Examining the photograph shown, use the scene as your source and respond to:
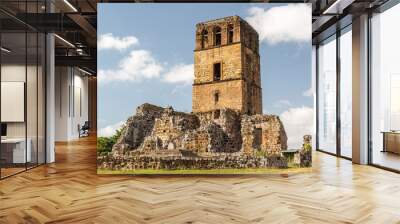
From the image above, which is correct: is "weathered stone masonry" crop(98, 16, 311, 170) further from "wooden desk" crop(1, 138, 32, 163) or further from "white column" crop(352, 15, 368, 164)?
"white column" crop(352, 15, 368, 164)

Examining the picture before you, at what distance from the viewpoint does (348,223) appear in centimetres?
389

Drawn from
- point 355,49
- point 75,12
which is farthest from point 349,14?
point 75,12

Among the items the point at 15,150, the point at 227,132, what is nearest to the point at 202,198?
the point at 227,132

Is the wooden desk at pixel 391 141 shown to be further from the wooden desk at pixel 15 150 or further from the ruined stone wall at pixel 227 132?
the wooden desk at pixel 15 150

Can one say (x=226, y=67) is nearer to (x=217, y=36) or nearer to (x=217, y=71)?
(x=217, y=71)

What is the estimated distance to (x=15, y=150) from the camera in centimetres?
690

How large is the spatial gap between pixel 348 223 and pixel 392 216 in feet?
2.10

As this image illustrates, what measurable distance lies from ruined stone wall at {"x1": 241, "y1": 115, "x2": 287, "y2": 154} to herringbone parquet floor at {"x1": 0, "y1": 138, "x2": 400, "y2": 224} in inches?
20.3

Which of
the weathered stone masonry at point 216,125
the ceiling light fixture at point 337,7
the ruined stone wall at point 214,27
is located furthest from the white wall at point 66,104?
the ceiling light fixture at point 337,7

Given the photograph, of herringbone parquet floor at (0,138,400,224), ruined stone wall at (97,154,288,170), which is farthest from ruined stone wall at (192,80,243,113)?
herringbone parquet floor at (0,138,400,224)

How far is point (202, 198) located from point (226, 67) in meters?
2.77

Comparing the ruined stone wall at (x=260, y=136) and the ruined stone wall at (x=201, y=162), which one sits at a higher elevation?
the ruined stone wall at (x=260, y=136)

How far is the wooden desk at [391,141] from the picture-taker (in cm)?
719

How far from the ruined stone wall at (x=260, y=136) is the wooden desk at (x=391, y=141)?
222 cm
